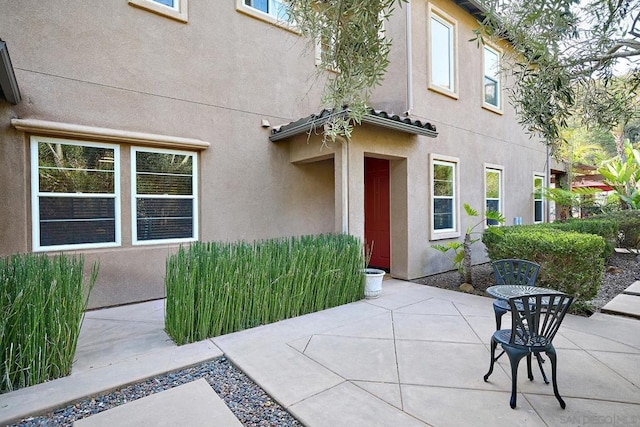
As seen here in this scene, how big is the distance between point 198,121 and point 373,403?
20.0 ft

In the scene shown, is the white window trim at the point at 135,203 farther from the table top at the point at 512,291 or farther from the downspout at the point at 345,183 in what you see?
the table top at the point at 512,291

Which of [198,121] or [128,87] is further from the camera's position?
[198,121]

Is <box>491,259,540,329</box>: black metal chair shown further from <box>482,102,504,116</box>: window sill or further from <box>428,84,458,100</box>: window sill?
<box>482,102,504,116</box>: window sill

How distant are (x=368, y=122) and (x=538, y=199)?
33.7ft

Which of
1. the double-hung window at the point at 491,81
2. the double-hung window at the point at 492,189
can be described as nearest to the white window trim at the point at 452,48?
A: the double-hung window at the point at 491,81

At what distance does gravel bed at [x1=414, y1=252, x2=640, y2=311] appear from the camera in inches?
270

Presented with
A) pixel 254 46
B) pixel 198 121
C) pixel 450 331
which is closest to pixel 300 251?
pixel 450 331

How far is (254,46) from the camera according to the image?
7.56m

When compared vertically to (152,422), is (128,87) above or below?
above

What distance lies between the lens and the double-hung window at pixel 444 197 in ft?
28.8

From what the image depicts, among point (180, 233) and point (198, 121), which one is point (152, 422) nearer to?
point (180, 233)

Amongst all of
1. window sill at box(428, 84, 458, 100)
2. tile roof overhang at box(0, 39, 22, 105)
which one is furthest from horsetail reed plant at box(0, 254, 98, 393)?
window sill at box(428, 84, 458, 100)

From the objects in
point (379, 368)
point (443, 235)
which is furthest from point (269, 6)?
point (379, 368)

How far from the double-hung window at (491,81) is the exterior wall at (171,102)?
586cm
